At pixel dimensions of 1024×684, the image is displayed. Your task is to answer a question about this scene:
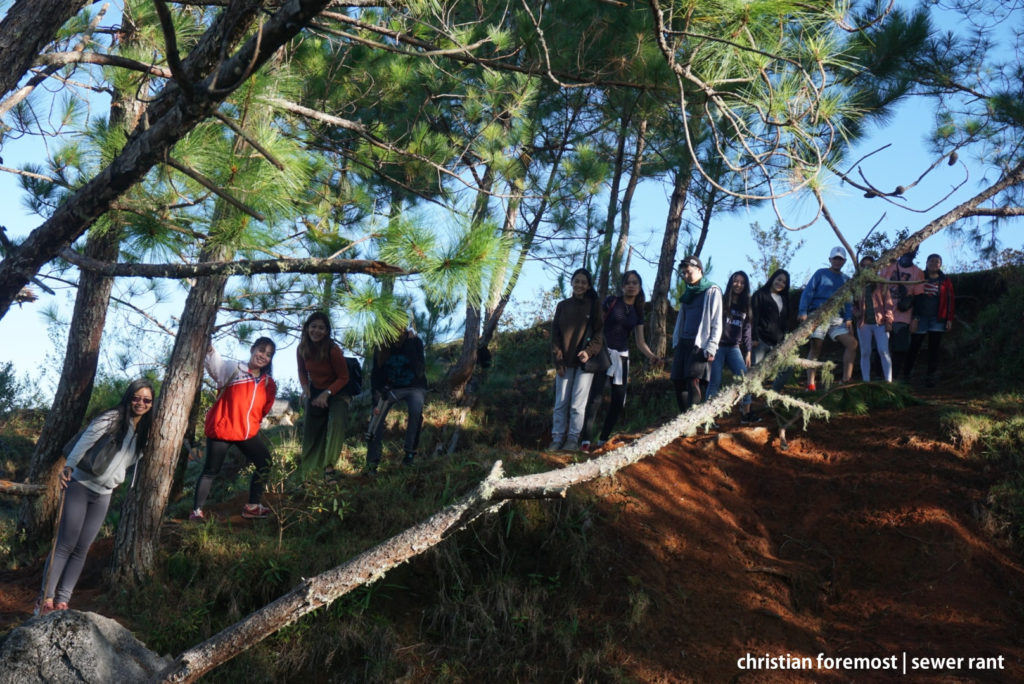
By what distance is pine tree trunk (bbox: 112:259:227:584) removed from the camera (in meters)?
6.07

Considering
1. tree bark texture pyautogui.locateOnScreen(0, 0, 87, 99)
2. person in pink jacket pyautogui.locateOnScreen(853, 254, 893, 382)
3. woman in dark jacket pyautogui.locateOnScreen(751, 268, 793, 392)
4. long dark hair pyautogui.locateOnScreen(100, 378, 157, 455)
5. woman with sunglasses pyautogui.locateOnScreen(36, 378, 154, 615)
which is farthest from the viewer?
person in pink jacket pyautogui.locateOnScreen(853, 254, 893, 382)

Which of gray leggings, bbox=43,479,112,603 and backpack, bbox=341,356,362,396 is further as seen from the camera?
backpack, bbox=341,356,362,396

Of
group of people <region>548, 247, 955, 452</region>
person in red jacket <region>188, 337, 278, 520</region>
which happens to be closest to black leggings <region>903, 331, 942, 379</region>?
group of people <region>548, 247, 955, 452</region>

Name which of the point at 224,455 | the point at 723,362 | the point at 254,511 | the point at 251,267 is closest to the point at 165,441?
the point at 224,455

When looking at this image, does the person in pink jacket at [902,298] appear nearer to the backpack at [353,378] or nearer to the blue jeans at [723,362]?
the blue jeans at [723,362]

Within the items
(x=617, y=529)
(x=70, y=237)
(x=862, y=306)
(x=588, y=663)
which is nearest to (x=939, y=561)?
(x=617, y=529)

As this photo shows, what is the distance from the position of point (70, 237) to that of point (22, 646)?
235 cm

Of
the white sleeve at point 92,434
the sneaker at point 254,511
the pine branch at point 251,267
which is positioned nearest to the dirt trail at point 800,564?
the sneaker at point 254,511

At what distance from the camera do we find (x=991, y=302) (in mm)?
12133

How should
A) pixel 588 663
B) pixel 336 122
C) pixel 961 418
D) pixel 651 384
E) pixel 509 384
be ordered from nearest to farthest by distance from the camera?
1. pixel 588 663
2. pixel 336 122
3. pixel 961 418
4. pixel 651 384
5. pixel 509 384

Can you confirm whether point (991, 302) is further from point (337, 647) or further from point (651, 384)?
point (337, 647)

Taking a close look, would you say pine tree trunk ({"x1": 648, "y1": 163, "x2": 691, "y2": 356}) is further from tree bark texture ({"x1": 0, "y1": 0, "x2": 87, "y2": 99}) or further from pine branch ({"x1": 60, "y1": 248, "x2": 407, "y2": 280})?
tree bark texture ({"x1": 0, "y1": 0, "x2": 87, "y2": 99})

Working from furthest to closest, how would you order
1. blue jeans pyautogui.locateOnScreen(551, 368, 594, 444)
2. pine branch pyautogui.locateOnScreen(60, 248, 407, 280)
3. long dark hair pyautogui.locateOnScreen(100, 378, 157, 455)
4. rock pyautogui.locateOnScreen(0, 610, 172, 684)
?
1. blue jeans pyautogui.locateOnScreen(551, 368, 594, 444)
2. long dark hair pyautogui.locateOnScreen(100, 378, 157, 455)
3. rock pyautogui.locateOnScreen(0, 610, 172, 684)
4. pine branch pyautogui.locateOnScreen(60, 248, 407, 280)

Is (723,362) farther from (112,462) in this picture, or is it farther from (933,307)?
(112,462)
